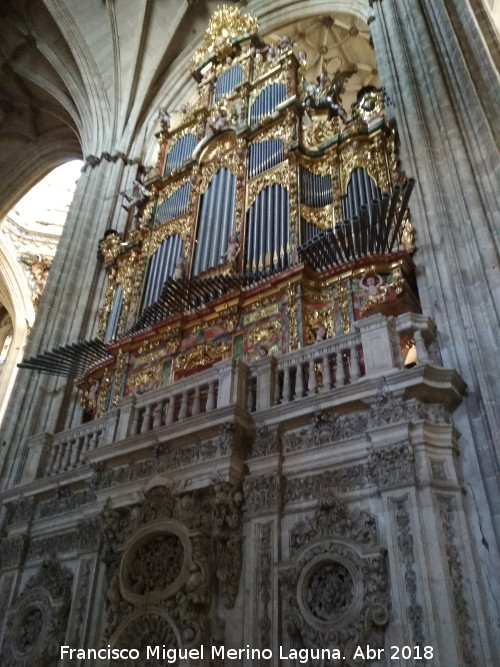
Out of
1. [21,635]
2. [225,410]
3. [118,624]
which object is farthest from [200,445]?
[21,635]

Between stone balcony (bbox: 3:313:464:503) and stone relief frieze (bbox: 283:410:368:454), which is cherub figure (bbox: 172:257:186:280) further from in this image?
stone relief frieze (bbox: 283:410:368:454)

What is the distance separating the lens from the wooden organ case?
8.07 meters

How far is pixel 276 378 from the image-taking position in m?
6.61

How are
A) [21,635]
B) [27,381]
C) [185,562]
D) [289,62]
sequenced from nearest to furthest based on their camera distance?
[185,562]
[21,635]
[27,381]
[289,62]

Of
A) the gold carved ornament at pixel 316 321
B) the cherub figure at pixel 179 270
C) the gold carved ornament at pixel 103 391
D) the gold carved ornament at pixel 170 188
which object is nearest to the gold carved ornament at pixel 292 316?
the gold carved ornament at pixel 316 321

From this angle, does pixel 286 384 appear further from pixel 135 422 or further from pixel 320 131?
pixel 320 131

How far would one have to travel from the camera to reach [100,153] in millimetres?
15648

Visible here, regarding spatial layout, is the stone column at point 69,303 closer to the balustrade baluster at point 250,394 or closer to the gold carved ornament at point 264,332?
the gold carved ornament at point 264,332

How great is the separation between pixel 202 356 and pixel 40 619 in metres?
3.99

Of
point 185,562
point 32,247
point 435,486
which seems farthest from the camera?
point 32,247

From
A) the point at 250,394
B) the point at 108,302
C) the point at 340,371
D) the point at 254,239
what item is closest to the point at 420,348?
the point at 340,371

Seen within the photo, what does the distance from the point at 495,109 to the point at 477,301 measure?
3126mm

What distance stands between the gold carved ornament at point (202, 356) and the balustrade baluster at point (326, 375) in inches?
102

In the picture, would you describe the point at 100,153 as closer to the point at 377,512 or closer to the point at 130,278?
the point at 130,278
